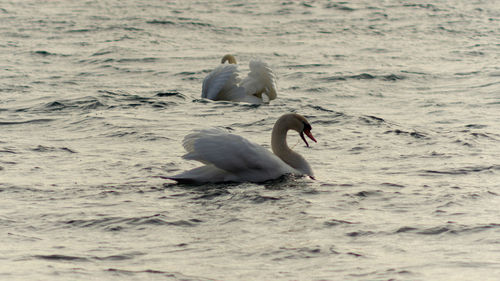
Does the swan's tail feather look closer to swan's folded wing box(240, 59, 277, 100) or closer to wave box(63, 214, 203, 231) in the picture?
wave box(63, 214, 203, 231)

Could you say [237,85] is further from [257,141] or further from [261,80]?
[257,141]

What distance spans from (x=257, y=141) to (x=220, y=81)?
2816 millimetres

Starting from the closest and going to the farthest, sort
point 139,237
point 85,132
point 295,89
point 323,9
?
point 139,237 → point 85,132 → point 295,89 → point 323,9

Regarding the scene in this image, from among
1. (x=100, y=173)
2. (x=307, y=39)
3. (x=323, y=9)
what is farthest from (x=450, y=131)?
(x=323, y=9)

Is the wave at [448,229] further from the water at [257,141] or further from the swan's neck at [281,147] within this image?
the swan's neck at [281,147]

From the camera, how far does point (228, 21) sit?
25.0 meters

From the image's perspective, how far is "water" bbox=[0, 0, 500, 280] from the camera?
6.72 meters

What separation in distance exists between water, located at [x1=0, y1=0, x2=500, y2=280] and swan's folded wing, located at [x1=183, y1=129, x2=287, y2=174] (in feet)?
0.72

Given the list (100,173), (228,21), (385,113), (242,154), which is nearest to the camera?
(242,154)

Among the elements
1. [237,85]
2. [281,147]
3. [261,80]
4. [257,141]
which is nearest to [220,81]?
[237,85]

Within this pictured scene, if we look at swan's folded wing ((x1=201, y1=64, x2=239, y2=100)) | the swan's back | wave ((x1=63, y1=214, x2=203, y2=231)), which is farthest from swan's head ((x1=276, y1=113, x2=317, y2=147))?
swan's folded wing ((x1=201, y1=64, x2=239, y2=100))

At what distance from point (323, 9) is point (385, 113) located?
14246mm

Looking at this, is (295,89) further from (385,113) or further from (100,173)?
(100,173)

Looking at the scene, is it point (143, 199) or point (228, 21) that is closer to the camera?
point (143, 199)
